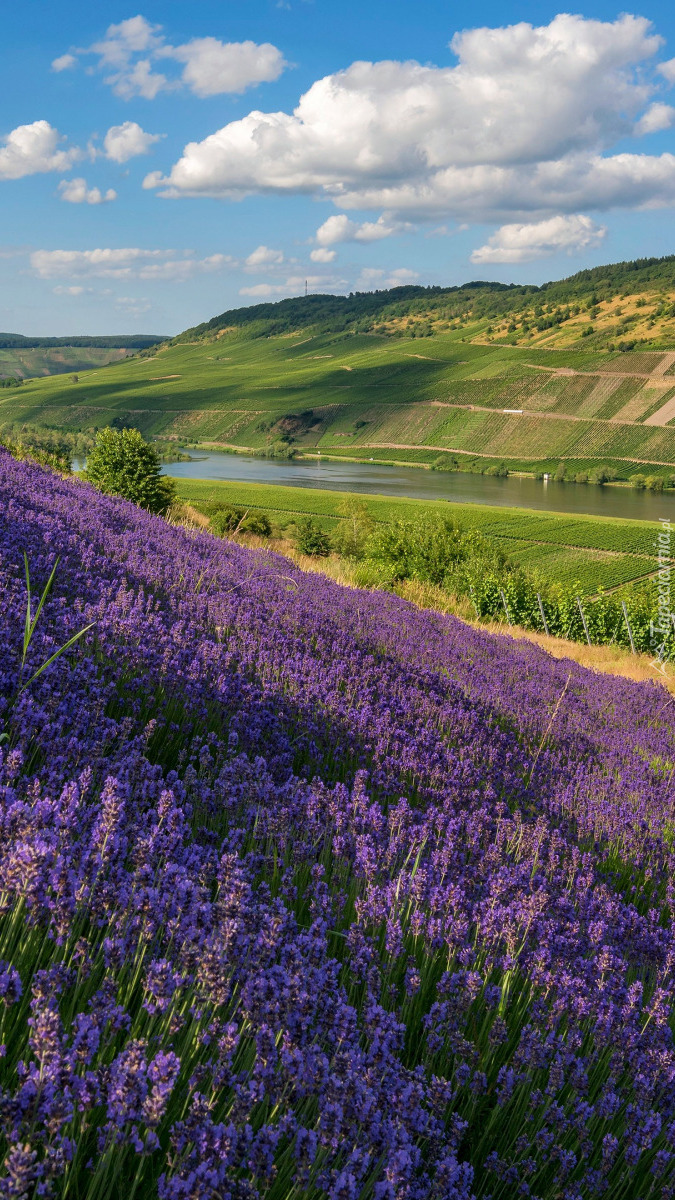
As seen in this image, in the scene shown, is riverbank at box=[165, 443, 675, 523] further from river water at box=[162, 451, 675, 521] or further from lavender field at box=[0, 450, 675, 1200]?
lavender field at box=[0, 450, 675, 1200]

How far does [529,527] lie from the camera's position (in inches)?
3725

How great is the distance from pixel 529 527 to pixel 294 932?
3766 inches

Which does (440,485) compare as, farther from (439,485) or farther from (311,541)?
(311,541)

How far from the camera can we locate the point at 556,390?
185750 millimetres

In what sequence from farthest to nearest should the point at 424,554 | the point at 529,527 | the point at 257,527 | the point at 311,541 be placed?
the point at 529,527 → the point at 311,541 → the point at 257,527 → the point at 424,554

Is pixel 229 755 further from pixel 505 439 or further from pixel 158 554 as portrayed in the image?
pixel 505 439

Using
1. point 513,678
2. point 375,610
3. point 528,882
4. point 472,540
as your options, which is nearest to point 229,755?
point 528,882

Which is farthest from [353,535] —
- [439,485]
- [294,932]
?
[294,932]

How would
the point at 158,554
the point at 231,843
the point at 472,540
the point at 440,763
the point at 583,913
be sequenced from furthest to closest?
the point at 472,540
the point at 158,554
the point at 440,763
the point at 583,913
the point at 231,843

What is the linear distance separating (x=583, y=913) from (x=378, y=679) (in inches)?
109

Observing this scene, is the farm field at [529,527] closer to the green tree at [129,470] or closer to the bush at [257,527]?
the bush at [257,527]

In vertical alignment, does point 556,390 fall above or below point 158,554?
above

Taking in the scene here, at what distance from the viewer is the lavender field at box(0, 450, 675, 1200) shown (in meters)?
1.41

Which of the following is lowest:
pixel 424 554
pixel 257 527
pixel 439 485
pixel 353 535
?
pixel 353 535
